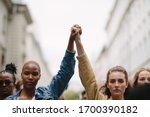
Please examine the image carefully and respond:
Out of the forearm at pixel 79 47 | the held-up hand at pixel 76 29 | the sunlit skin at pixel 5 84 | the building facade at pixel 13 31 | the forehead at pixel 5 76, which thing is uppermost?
the building facade at pixel 13 31

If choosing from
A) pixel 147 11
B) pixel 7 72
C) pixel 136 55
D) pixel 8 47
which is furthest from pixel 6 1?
pixel 7 72

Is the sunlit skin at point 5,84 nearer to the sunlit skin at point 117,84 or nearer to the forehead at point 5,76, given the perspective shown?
the forehead at point 5,76

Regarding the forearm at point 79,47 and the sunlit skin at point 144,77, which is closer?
the forearm at point 79,47

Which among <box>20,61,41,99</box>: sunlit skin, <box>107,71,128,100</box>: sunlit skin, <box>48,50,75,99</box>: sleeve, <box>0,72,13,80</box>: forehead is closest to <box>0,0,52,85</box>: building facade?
<box>0,72,13,80</box>: forehead

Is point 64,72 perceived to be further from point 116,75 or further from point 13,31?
point 13,31

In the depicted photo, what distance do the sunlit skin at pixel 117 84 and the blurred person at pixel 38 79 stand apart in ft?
1.18

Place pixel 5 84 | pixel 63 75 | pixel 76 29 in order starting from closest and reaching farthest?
pixel 76 29, pixel 63 75, pixel 5 84

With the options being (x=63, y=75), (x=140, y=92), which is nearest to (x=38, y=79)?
(x=63, y=75)

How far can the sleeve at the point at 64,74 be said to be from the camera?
3.51m

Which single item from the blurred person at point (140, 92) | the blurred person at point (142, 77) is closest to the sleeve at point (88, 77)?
the blurred person at point (142, 77)

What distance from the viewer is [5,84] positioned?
3.81m

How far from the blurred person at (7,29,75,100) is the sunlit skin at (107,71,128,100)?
0.36 m

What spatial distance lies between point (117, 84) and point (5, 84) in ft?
3.35

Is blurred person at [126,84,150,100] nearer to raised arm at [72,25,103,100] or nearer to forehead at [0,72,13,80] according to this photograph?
raised arm at [72,25,103,100]
